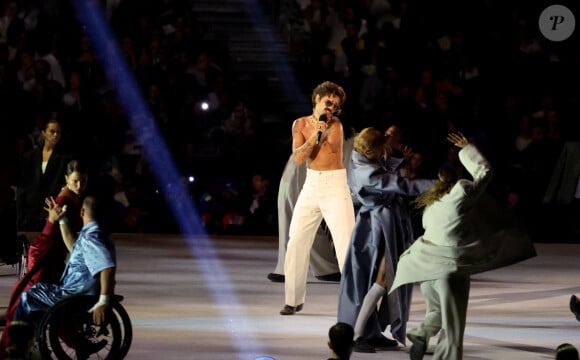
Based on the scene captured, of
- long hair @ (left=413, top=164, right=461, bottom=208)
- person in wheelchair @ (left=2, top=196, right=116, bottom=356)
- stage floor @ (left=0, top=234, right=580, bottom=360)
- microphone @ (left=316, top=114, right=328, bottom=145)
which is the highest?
microphone @ (left=316, top=114, right=328, bottom=145)

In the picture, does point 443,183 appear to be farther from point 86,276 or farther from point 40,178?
point 40,178

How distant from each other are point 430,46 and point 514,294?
7.47 meters

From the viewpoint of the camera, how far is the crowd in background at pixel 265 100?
17.8 m

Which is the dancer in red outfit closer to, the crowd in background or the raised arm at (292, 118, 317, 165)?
the raised arm at (292, 118, 317, 165)

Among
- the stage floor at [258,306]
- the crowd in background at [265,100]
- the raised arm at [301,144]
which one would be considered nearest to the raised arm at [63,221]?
the stage floor at [258,306]

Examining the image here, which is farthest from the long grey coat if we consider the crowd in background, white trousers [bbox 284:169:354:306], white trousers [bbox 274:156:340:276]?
the crowd in background

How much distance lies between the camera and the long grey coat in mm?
9883

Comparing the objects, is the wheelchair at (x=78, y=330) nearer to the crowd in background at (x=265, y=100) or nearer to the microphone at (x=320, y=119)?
the microphone at (x=320, y=119)

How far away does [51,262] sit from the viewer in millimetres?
9094

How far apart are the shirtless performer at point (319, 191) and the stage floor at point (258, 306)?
0.32 meters

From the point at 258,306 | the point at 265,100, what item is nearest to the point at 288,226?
the point at 258,306

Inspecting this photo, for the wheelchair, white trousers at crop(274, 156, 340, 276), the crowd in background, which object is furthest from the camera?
the crowd in background

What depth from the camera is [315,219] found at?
451 inches

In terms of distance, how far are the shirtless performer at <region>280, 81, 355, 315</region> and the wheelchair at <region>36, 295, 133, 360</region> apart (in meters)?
2.70
